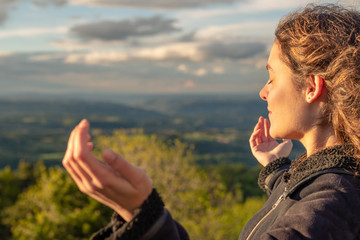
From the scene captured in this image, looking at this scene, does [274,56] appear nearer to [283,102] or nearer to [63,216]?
Result: [283,102]

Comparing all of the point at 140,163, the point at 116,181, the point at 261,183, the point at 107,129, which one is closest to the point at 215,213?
the point at 140,163

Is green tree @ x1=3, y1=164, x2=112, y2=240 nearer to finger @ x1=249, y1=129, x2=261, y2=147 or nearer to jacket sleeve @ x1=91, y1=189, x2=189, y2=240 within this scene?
finger @ x1=249, y1=129, x2=261, y2=147

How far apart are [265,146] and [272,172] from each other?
35 cm

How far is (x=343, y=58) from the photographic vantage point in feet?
6.68

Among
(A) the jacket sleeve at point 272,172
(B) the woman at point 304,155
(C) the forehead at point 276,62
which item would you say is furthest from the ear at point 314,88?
(A) the jacket sleeve at point 272,172

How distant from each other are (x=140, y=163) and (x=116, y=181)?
27154mm

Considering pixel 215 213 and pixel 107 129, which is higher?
pixel 215 213

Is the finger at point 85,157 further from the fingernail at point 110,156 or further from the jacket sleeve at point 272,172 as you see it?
the jacket sleeve at point 272,172

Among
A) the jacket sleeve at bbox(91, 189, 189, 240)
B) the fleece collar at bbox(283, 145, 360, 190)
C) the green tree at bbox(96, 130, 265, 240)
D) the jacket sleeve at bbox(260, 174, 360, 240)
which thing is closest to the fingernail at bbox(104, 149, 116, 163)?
the jacket sleeve at bbox(91, 189, 189, 240)

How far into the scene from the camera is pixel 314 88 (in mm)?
2143

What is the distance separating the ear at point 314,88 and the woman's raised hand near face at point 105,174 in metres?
1.08

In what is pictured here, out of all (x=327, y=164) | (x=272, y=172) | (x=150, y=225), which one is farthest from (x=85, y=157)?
(x=272, y=172)

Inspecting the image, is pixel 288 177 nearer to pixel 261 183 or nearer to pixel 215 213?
pixel 261 183

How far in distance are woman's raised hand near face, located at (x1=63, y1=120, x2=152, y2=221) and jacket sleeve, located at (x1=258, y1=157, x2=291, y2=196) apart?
1.72 metres
